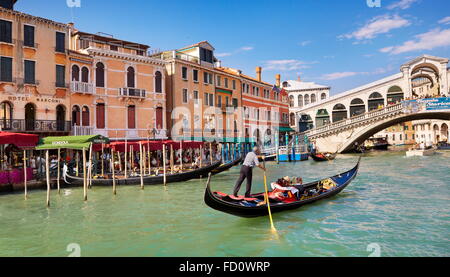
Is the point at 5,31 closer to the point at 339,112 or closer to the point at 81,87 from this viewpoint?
the point at 81,87

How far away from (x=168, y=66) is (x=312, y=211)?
1495 cm

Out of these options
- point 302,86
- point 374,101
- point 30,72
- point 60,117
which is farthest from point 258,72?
point 30,72

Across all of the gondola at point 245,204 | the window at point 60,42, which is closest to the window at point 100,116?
the window at point 60,42

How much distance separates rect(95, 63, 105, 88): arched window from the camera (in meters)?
16.3

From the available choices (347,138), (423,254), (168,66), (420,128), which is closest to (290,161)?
(347,138)

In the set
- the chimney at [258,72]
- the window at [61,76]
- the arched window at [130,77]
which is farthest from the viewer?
the chimney at [258,72]

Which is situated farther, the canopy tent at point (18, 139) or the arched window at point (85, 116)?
the arched window at point (85, 116)

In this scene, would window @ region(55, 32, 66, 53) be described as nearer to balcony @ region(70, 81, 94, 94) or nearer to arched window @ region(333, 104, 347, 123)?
balcony @ region(70, 81, 94, 94)

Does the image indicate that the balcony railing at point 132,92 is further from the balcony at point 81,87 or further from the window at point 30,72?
the window at point 30,72

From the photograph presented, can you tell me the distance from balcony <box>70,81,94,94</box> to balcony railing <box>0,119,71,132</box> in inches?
60.9

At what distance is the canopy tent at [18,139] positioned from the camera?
412 inches

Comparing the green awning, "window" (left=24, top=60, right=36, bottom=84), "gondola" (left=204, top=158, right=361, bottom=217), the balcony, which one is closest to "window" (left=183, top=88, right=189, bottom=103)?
the balcony

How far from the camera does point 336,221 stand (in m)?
6.84
